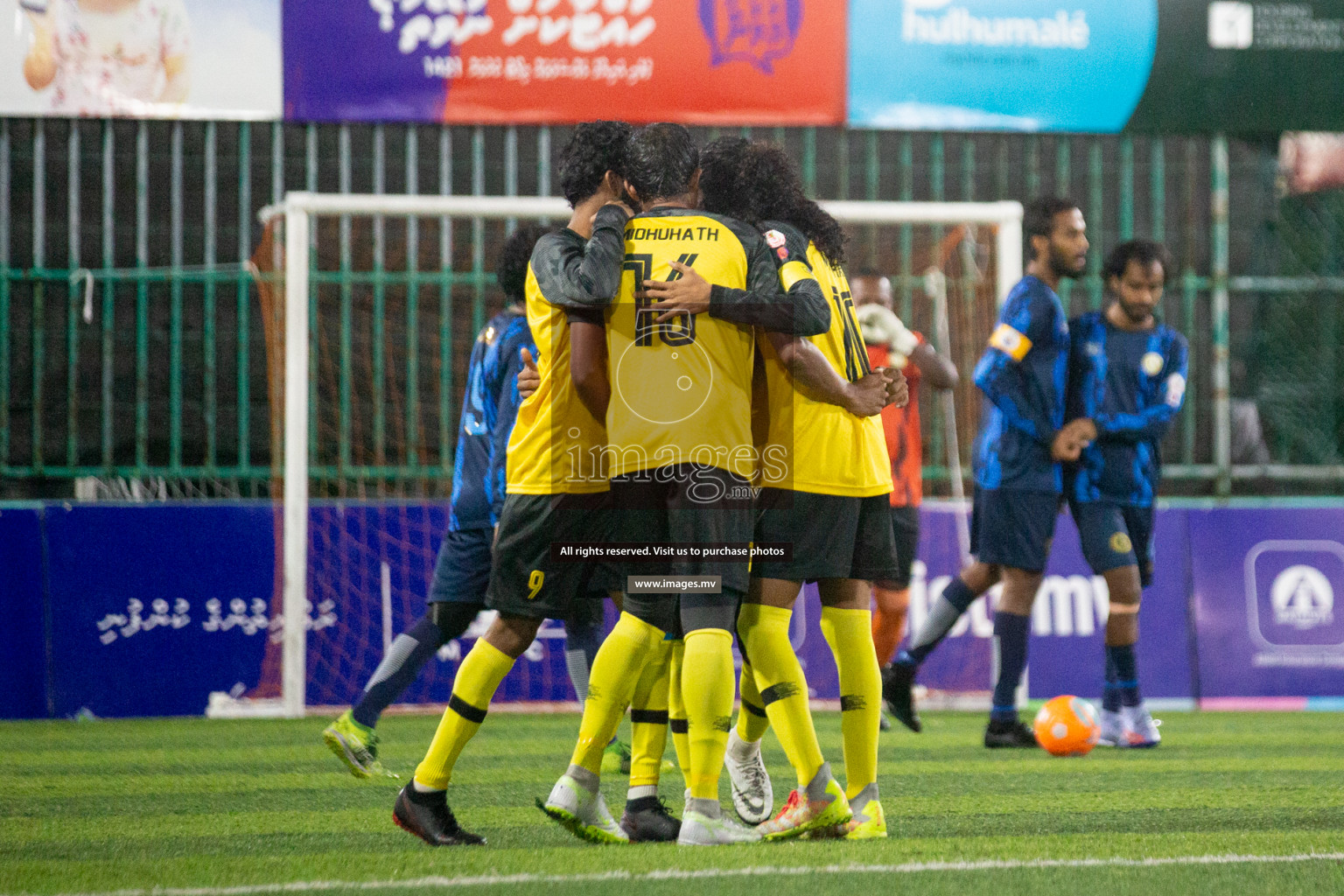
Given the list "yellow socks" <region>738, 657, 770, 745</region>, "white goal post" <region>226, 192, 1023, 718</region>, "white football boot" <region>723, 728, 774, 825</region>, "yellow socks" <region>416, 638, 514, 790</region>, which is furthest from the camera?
"white goal post" <region>226, 192, 1023, 718</region>

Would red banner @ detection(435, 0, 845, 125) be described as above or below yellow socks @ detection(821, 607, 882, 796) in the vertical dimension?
above

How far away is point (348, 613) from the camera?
7.85 m

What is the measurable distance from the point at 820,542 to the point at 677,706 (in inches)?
27.1

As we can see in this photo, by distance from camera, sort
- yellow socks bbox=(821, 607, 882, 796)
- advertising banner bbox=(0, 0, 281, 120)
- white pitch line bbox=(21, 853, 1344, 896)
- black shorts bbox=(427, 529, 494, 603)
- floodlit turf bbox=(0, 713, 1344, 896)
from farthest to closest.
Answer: advertising banner bbox=(0, 0, 281, 120)
black shorts bbox=(427, 529, 494, 603)
yellow socks bbox=(821, 607, 882, 796)
floodlit turf bbox=(0, 713, 1344, 896)
white pitch line bbox=(21, 853, 1344, 896)

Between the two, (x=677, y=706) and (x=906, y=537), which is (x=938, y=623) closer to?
(x=906, y=537)

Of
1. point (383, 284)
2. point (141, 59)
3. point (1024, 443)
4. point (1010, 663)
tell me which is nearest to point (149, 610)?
point (383, 284)

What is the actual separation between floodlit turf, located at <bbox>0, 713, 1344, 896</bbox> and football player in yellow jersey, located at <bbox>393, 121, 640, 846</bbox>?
5.7 inches

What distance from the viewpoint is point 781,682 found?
150 inches

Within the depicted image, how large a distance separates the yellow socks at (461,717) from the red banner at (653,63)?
5.06m

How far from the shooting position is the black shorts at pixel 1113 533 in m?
6.29

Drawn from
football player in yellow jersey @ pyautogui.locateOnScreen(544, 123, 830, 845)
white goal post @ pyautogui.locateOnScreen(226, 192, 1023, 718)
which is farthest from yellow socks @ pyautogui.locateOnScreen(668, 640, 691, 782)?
white goal post @ pyautogui.locateOnScreen(226, 192, 1023, 718)

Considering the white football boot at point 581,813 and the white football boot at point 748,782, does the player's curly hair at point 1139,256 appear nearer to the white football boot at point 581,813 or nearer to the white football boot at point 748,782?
the white football boot at point 748,782

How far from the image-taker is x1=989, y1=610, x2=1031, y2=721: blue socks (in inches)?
241

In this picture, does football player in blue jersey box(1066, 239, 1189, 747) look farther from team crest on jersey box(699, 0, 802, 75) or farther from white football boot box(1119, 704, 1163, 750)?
team crest on jersey box(699, 0, 802, 75)
